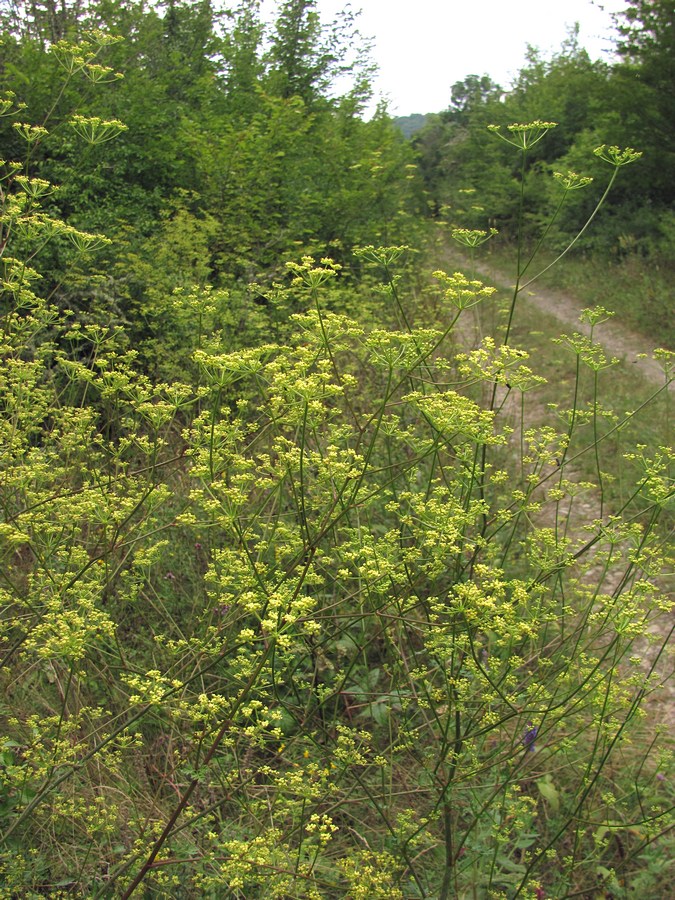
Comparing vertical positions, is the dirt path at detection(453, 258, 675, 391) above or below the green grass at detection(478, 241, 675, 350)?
below

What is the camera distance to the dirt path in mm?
9359

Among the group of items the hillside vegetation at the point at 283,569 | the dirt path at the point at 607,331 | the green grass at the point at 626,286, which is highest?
the green grass at the point at 626,286

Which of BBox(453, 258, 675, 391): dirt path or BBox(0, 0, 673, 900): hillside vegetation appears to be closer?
BBox(0, 0, 673, 900): hillside vegetation

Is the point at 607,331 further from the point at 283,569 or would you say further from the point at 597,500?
the point at 283,569

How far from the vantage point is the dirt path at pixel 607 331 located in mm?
9359

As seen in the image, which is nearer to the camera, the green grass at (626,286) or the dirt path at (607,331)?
the dirt path at (607,331)

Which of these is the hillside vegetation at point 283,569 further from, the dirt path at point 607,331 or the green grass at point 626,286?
the green grass at point 626,286

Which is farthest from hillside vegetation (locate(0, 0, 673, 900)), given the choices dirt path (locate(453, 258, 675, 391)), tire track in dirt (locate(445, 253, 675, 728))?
dirt path (locate(453, 258, 675, 391))

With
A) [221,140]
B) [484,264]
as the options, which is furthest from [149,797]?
[484,264]

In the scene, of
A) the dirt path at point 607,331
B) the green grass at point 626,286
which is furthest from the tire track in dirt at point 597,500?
the green grass at point 626,286

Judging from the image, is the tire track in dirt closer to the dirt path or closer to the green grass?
the dirt path

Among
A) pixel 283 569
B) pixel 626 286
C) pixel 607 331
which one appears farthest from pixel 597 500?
pixel 626 286

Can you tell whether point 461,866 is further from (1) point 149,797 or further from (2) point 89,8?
(2) point 89,8

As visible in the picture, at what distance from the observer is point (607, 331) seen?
11.6 metres
